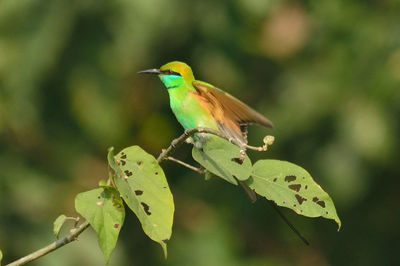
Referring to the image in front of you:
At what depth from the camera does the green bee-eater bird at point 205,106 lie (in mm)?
2096

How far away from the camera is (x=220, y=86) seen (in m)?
5.62

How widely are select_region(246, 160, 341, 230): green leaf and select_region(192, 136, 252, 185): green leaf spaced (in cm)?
4

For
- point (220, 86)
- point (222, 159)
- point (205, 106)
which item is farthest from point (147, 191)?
point (220, 86)

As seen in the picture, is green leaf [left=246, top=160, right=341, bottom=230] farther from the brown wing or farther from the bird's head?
the bird's head

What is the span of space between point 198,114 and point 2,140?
3.24 metres

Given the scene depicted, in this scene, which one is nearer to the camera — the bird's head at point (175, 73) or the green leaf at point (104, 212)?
the green leaf at point (104, 212)

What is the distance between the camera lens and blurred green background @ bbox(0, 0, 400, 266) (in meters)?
4.74

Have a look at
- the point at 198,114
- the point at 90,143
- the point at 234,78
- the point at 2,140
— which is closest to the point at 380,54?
the point at 234,78

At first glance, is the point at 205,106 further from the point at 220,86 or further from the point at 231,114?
the point at 220,86

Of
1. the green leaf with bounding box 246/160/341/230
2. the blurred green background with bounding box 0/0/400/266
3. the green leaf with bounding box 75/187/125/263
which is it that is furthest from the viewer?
the blurred green background with bounding box 0/0/400/266

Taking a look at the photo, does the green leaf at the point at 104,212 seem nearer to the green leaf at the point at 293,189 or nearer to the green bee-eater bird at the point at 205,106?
the green leaf at the point at 293,189

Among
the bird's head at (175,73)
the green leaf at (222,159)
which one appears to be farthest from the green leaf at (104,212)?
the bird's head at (175,73)

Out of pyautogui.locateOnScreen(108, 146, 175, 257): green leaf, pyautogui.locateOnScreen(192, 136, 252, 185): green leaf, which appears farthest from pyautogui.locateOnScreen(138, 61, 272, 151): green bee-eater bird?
pyautogui.locateOnScreen(108, 146, 175, 257): green leaf

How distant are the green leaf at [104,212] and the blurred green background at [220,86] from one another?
297 cm
